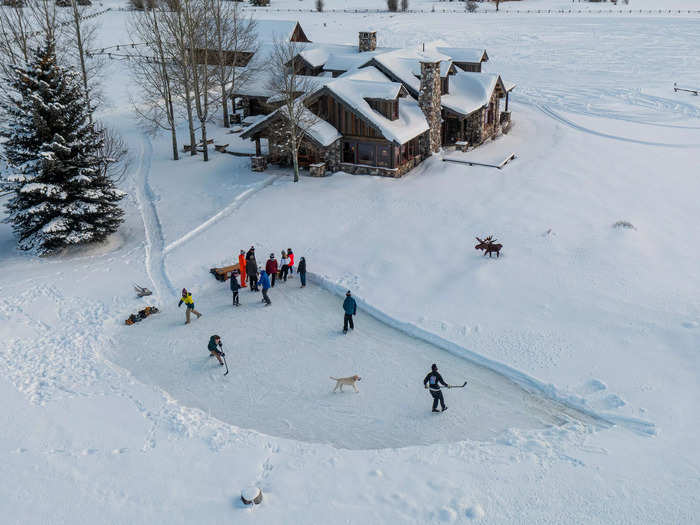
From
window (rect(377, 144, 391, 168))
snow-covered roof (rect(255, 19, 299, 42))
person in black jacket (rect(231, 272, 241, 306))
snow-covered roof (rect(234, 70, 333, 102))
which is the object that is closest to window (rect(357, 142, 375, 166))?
window (rect(377, 144, 391, 168))

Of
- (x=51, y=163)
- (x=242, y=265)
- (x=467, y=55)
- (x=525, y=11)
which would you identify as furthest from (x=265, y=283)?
(x=525, y=11)

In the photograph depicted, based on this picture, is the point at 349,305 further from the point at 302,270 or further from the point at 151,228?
the point at 151,228

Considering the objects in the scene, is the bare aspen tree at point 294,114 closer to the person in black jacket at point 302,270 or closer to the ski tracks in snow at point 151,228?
the ski tracks in snow at point 151,228

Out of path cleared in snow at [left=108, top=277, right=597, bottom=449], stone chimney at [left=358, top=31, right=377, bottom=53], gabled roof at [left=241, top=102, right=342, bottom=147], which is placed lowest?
path cleared in snow at [left=108, top=277, right=597, bottom=449]

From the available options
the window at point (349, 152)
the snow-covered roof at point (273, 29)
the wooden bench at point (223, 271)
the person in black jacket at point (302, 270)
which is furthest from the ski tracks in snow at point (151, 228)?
the snow-covered roof at point (273, 29)

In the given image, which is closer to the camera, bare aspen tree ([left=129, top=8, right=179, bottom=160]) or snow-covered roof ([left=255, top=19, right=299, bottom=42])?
bare aspen tree ([left=129, top=8, right=179, bottom=160])

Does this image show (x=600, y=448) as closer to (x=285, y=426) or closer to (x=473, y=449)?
(x=473, y=449)

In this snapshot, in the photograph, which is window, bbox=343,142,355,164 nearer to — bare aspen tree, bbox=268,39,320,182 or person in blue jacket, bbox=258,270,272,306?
bare aspen tree, bbox=268,39,320,182
